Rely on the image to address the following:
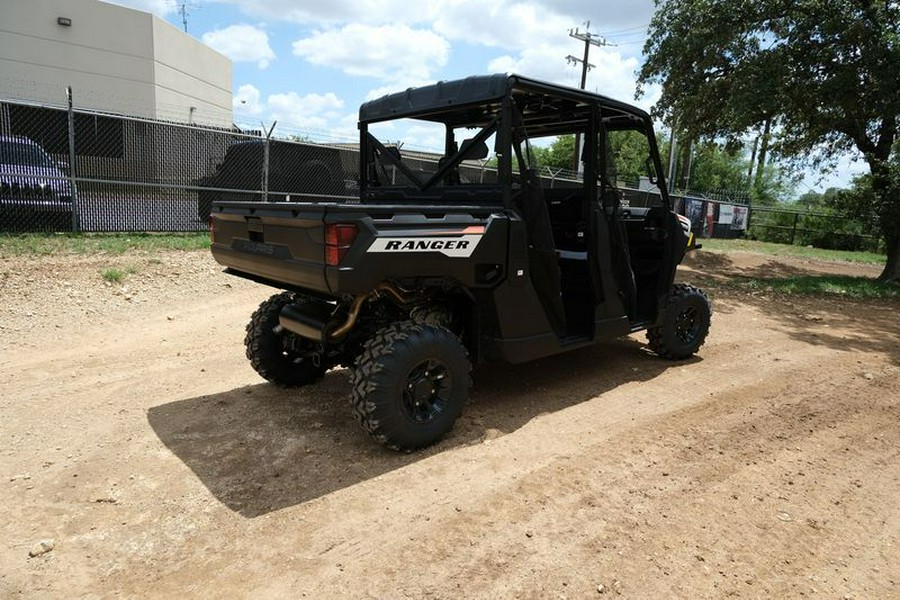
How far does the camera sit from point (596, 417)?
177 inches

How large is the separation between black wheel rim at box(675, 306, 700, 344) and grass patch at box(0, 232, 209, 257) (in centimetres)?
721

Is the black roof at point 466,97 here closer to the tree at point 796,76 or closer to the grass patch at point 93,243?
the grass patch at point 93,243

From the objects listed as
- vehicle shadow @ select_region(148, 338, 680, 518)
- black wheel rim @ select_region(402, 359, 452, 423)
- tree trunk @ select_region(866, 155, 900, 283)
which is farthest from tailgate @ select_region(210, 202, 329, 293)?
tree trunk @ select_region(866, 155, 900, 283)

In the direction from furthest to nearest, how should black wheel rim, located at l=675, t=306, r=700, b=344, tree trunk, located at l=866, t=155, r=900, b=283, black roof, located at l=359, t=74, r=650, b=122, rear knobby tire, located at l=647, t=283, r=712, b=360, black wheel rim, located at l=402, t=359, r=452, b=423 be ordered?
tree trunk, located at l=866, t=155, r=900, b=283, black wheel rim, located at l=675, t=306, r=700, b=344, rear knobby tire, located at l=647, t=283, r=712, b=360, black roof, located at l=359, t=74, r=650, b=122, black wheel rim, located at l=402, t=359, r=452, b=423

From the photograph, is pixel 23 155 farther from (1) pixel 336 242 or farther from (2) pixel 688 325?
(2) pixel 688 325

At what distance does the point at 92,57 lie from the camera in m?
32.2

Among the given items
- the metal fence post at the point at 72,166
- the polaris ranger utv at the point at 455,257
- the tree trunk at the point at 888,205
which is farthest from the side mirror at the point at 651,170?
the tree trunk at the point at 888,205

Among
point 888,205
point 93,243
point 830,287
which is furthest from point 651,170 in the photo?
point 888,205

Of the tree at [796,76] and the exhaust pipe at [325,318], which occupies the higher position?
the tree at [796,76]

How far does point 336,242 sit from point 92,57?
36.0m

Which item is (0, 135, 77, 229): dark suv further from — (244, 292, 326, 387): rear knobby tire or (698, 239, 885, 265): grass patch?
(698, 239, 885, 265): grass patch

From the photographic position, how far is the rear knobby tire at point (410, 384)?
11.7 ft

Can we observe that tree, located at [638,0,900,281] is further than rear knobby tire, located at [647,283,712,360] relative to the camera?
Yes

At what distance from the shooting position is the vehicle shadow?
11.3ft
